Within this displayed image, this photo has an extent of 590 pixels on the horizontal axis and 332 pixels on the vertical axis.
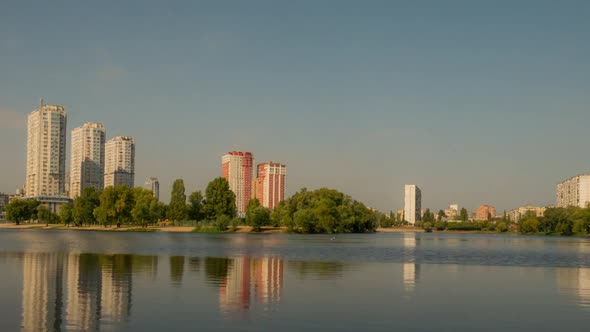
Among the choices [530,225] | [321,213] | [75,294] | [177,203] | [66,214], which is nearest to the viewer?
[75,294]

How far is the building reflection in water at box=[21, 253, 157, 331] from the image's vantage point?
17.4 m

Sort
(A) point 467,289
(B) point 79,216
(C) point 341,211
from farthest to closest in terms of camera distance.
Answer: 1. (B) point 79,216
2. (C) point 341,211
3. (A) point 467,289

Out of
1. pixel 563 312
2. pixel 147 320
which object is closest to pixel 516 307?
pixel 563 312

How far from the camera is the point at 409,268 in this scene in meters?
39.8

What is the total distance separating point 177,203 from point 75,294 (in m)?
120

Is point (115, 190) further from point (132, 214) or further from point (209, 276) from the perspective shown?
point (209, 276)

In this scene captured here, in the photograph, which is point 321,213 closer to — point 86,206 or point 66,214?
point 86,206

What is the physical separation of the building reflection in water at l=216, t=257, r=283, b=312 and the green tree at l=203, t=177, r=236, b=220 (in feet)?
332

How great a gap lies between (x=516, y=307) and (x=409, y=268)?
17.5 meters

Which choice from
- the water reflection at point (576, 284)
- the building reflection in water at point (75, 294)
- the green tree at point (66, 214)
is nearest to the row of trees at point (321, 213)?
the green tree at point (66, 214)

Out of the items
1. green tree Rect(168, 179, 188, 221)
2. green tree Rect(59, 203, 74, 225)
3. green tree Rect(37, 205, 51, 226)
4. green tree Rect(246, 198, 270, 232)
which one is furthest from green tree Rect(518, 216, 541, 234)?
green tree Rect(37, 205, 51, 226)

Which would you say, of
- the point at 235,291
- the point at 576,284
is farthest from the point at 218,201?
the point at 235,291

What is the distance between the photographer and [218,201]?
464ft

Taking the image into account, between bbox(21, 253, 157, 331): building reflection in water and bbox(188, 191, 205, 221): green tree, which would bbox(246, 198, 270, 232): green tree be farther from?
bbox(21, 253, 157, 331): building reflection in water
